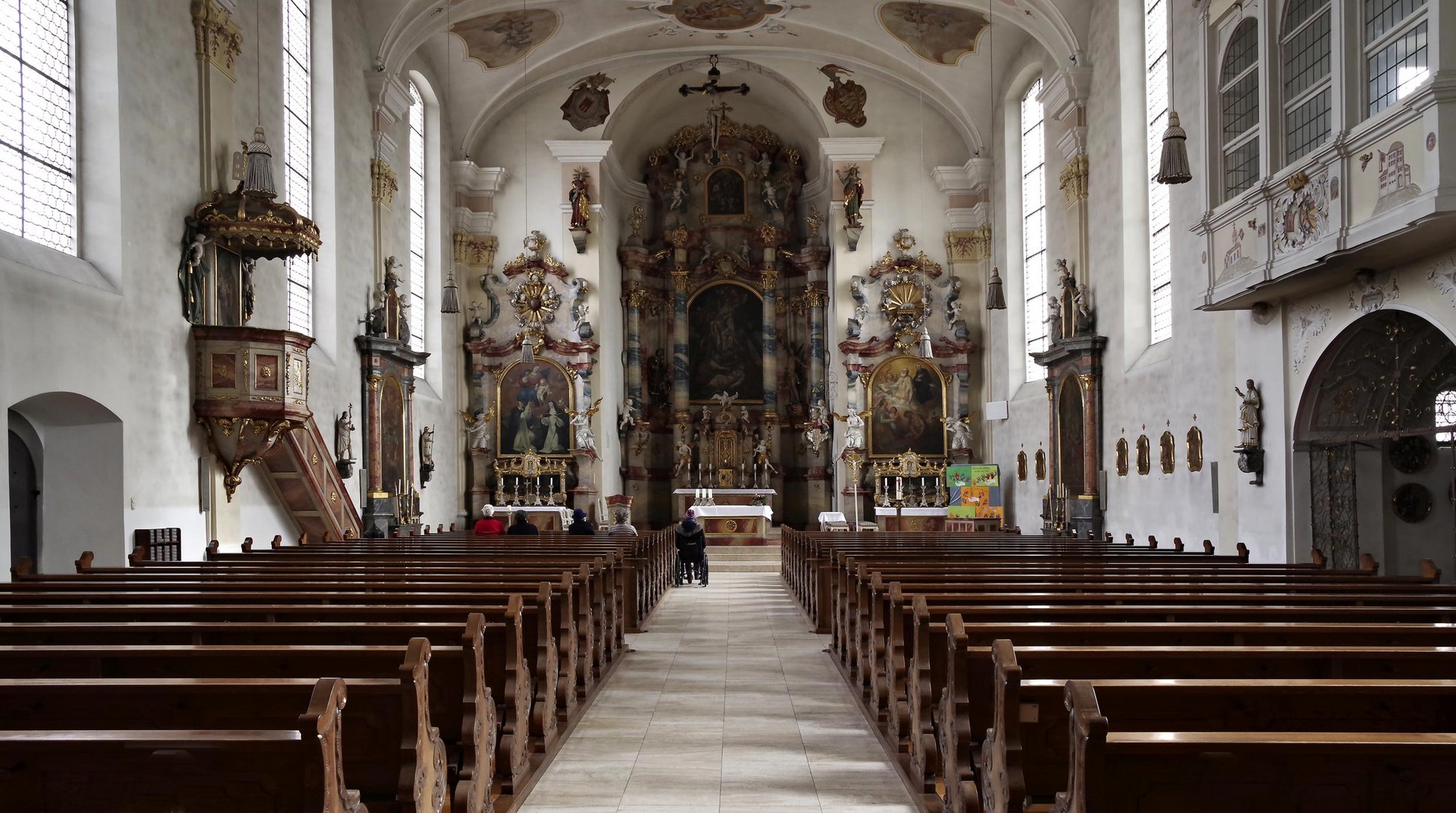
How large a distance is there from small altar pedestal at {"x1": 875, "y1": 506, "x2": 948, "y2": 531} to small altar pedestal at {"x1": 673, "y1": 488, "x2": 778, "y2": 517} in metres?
2.77

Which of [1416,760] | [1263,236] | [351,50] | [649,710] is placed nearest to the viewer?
[1416,760]

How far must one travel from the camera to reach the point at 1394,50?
9461mm

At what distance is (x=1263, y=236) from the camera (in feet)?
36.8

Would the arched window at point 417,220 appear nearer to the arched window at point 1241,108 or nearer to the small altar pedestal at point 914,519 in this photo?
the small altar pedestal at point 914,519

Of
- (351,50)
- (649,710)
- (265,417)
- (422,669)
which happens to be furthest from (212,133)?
(422,669)

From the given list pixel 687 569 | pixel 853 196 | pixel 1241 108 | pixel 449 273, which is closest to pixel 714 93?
pixel 853 196

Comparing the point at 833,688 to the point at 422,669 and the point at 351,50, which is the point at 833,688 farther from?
the point at 351,50

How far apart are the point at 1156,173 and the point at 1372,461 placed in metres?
6.39

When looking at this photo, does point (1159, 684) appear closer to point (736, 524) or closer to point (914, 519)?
point (736, 524)

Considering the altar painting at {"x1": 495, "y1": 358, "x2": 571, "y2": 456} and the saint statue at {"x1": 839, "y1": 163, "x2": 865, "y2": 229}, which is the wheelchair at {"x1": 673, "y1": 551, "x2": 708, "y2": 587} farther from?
the saint statue at {"x1": 839, "y1": 163, "x2": 865, "y2": 229}

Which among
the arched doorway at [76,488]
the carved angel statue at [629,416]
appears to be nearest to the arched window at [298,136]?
the arched doorway at [76,488]

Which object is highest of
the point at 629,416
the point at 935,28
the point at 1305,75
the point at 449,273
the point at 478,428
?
the point at 935,28

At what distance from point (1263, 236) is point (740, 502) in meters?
16.2

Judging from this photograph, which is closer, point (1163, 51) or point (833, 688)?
point (833, 688)
